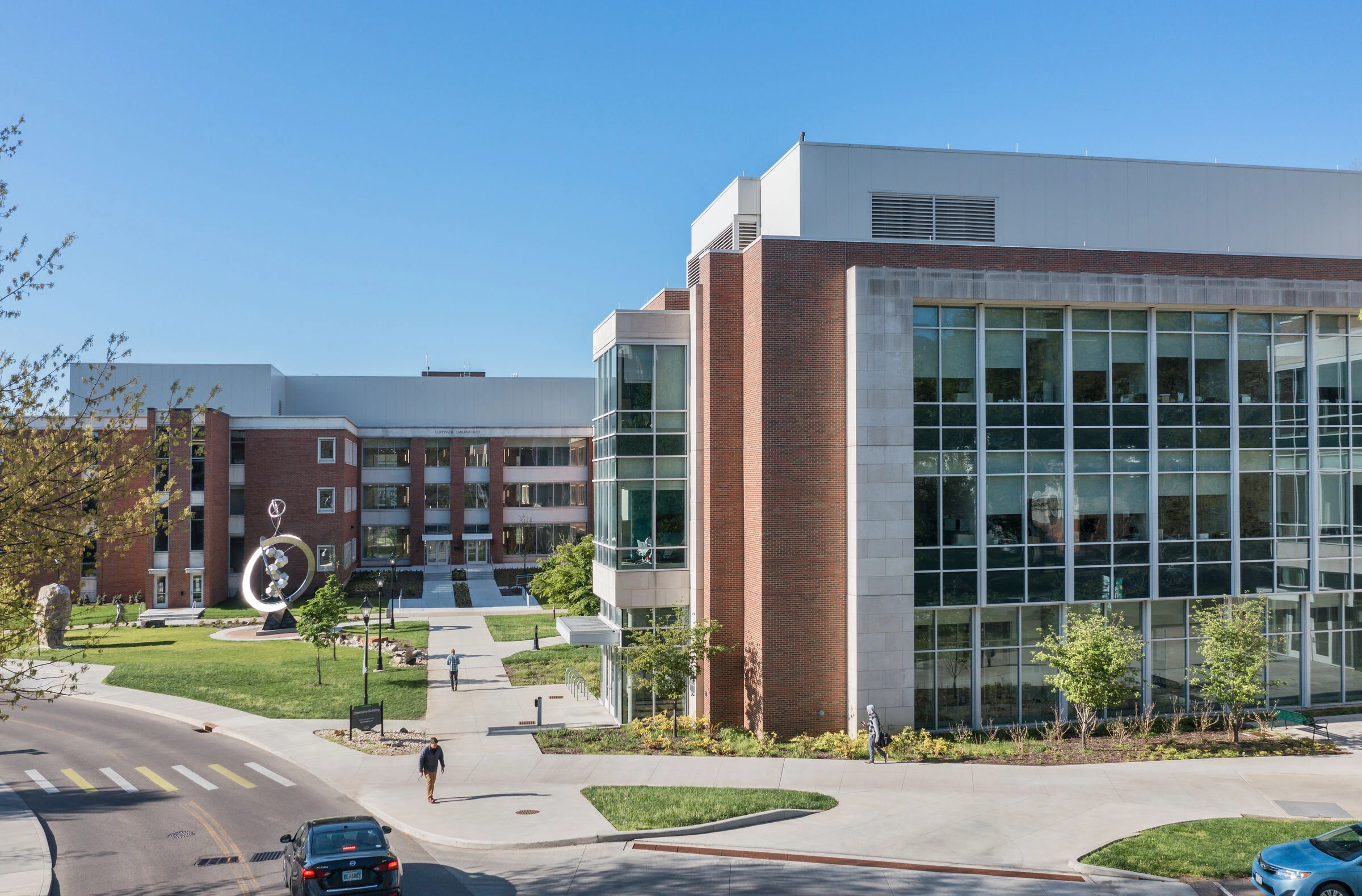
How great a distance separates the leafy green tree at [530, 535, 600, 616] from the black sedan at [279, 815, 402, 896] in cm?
2288

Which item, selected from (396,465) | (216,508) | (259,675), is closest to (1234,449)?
(259,675)

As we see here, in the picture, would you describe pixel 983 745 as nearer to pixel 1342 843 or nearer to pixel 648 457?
pixel 1342 843

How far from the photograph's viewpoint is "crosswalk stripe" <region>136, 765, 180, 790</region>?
71.2 ft

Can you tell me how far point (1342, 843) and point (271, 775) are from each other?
852 inches

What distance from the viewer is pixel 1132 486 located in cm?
2502

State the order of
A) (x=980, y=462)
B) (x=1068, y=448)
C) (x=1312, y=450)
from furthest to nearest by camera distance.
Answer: (x=1312, y=450) → (x=1068, y=448) → (x=980, y=462)

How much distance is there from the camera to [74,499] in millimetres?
12023

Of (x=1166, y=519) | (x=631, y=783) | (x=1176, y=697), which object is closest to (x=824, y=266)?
(x=1166, y=519)

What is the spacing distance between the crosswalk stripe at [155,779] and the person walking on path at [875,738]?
15.9 metres

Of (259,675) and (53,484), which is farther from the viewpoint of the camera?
(259,675)

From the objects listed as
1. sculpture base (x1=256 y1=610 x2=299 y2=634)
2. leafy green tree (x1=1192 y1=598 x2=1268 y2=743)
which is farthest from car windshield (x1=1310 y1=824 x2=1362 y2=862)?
sculpture base (x1=256 y1=610 x2=299 y2=634)

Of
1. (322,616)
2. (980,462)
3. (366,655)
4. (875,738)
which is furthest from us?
(322,616)

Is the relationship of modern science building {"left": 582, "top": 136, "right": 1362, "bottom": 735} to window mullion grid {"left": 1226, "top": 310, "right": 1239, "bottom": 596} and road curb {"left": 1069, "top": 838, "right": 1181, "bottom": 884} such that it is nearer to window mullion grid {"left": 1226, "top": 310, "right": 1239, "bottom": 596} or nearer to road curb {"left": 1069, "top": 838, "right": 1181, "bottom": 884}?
window mullion grid {"left": 1226, "top": 310, "right": 1239, "bottom": 596}

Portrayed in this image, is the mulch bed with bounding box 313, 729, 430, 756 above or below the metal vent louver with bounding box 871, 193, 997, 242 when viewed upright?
below
